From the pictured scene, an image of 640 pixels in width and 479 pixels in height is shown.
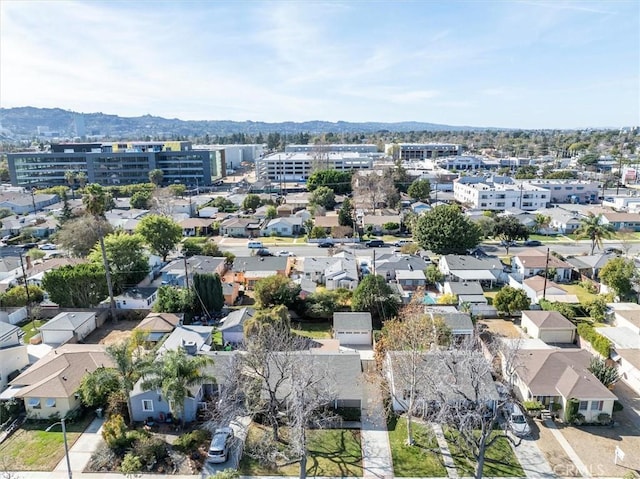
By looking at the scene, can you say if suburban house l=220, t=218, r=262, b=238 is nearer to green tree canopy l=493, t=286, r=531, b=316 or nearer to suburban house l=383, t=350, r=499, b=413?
green tree canopy l=493, t=286, r=531, b=316

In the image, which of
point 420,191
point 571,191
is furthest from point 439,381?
point 571,191

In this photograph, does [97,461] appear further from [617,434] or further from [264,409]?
[617,434]

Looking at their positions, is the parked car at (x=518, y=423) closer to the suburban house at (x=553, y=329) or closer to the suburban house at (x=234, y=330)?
the suburban house at (x=553, y=329)

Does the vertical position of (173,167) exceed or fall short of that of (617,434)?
it exceeds it

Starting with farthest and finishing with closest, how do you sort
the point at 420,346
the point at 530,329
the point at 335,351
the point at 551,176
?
the point at 551,176 → the point at 530,329 → the point at 335,351 → the point at 420,346

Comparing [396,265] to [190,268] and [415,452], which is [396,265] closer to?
[190,268]

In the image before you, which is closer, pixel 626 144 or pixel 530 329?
pixel 530 329

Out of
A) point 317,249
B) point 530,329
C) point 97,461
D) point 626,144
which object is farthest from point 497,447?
point 626,144
